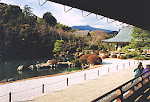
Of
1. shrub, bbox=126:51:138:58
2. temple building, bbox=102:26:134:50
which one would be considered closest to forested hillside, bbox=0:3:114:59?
temple building, bbox=102:26:134:50

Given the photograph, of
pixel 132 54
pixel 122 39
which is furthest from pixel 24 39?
pixel 132 54

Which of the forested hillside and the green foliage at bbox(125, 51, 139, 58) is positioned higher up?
the forested hillside

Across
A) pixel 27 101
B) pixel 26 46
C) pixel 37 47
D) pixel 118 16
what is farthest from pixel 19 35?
pixel 118 16

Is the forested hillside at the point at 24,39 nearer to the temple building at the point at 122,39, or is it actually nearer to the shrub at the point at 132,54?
the temple building at the point at 122,39

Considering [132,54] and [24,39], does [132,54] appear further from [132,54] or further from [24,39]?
[24,39]

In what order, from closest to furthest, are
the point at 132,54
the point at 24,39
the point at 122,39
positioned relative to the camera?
the point at 132,54 → the point at 122,39 → the point at 24,39

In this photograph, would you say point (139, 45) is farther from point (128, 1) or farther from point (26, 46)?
point (26, 46)

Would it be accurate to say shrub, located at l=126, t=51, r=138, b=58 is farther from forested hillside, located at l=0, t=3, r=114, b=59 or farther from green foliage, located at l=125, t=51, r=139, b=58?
forested hillside, located at l=0, t=3, r=114, b=59

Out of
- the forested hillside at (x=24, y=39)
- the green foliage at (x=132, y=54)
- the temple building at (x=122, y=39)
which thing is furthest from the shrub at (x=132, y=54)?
the forested hillside at (x=24, y=39)

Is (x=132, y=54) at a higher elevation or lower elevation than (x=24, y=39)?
lower

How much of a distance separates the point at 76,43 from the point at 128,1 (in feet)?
127

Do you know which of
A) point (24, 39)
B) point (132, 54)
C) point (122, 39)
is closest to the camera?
point (132, 54)

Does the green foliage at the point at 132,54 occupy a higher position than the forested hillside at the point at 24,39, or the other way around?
the forested hillside at the point at 24,39

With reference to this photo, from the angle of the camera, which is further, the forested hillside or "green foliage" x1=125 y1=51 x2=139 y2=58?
the forested hillside
